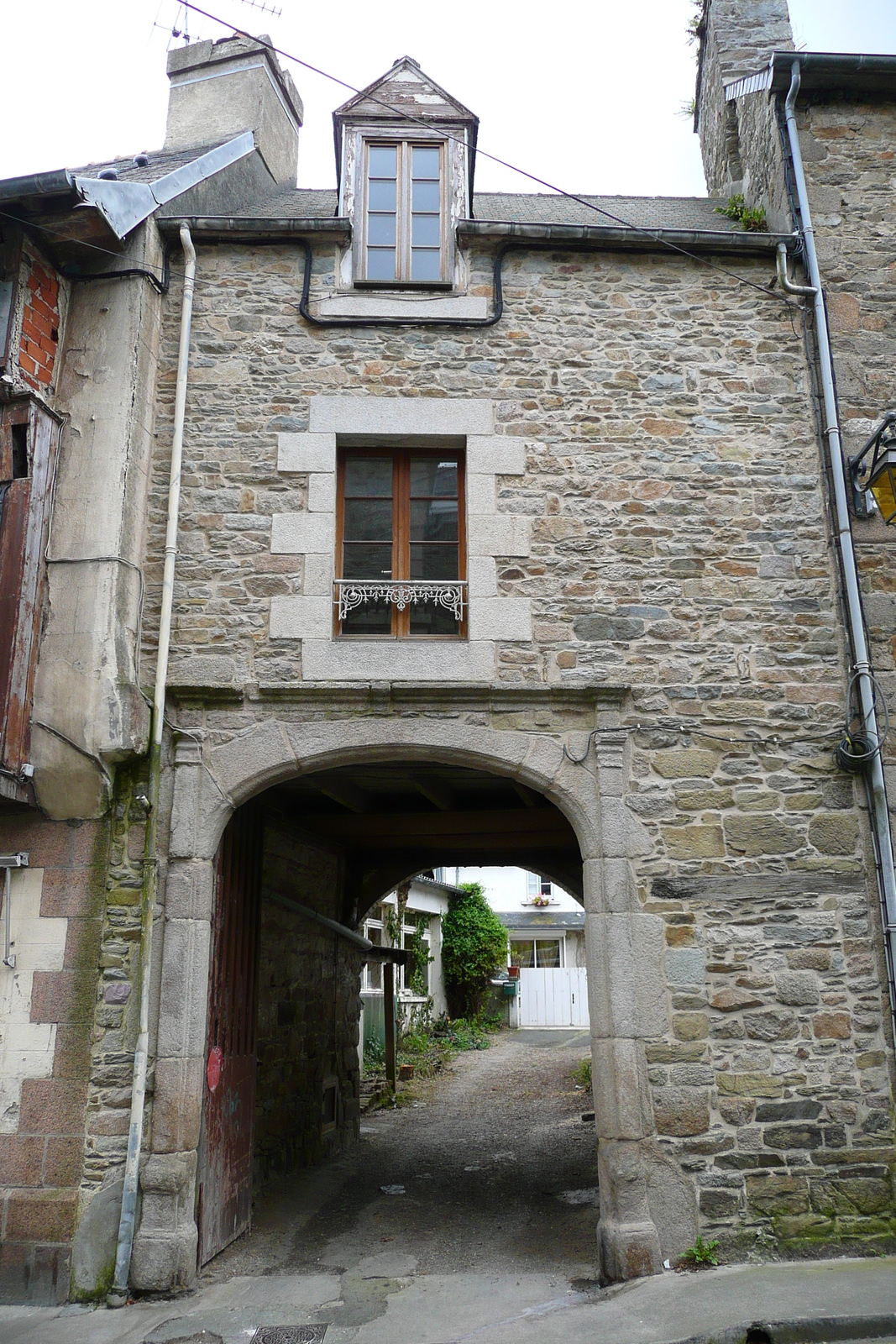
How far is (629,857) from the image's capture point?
16.0 ft

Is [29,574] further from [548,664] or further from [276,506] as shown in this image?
[548,664]

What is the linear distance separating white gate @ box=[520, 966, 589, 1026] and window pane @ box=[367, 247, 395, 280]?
1800 cm

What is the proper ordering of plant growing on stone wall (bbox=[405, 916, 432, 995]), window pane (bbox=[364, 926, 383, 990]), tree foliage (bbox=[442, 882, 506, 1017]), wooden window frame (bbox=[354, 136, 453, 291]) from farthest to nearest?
tree foliage (bbox=[442, 882, 506, 1017]) → plant growing on stone wall (bbox=[405, 916, 432, 995]) → window pane (bbox=[364, 926, 383, 990]) → wooden window frame (bbox=[354, 136, 453, 291])

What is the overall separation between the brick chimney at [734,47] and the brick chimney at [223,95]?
3.69 meters

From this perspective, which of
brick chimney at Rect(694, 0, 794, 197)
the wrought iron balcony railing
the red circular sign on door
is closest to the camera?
the red circular sign on door

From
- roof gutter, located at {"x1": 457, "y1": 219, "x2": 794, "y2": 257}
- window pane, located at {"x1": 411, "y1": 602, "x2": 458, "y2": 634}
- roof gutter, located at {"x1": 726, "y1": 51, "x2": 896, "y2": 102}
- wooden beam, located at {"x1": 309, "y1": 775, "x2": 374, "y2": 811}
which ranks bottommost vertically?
wooden beam, located at {"x1": 309, "y1": 775, "x2": 374, "y2": 811}

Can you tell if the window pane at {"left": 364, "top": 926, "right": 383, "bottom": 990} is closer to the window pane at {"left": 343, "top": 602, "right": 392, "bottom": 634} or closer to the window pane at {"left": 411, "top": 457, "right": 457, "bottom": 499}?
the window pane at {"left": 343, "top": 602, "right": 392, "bottom": 634}

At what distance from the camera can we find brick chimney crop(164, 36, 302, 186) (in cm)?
802

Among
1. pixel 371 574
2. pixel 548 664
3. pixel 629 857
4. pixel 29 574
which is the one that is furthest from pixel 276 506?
pixel 629 857

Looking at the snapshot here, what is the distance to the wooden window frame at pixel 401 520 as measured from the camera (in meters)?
5.27

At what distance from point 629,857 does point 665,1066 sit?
99 cm

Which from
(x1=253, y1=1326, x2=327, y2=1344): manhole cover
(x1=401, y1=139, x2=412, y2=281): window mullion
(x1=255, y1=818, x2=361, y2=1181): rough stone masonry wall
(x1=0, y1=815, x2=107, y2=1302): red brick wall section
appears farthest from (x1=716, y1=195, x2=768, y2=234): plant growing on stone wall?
(x1=253, y1=1326, x2=327, y2=1344): manhole cover

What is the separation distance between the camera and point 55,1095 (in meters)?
4.49

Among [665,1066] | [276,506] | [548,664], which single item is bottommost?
[665,1066]
